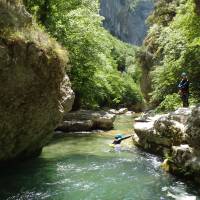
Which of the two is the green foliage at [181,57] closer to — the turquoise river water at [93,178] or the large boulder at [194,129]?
the turquoise river water at [93,178]

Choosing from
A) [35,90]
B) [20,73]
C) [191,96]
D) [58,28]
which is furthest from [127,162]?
[58,28]

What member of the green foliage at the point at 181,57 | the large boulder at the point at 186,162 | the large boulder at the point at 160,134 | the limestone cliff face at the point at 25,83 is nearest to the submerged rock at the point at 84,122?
the green foliage at the point at 181,57

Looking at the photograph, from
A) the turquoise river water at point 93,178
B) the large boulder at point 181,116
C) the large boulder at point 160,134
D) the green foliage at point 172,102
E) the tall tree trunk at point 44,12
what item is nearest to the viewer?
the turquoise river water at point 93,178

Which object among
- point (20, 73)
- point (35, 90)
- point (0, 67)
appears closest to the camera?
point (0, 67)

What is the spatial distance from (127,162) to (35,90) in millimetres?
6043

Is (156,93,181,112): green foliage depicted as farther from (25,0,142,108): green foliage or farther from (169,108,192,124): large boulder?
(25,0,142,108): green foliage

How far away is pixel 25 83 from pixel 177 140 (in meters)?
7.65

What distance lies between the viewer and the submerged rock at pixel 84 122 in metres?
31.4

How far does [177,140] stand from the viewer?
18141 mm

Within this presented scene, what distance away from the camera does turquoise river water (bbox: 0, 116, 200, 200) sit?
13.6 metres

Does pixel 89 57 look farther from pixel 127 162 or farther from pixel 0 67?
pixel 0 67

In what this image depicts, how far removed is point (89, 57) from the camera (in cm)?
3625

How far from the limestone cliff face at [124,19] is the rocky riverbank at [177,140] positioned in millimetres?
125827

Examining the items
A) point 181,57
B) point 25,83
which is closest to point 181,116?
point 25,83
